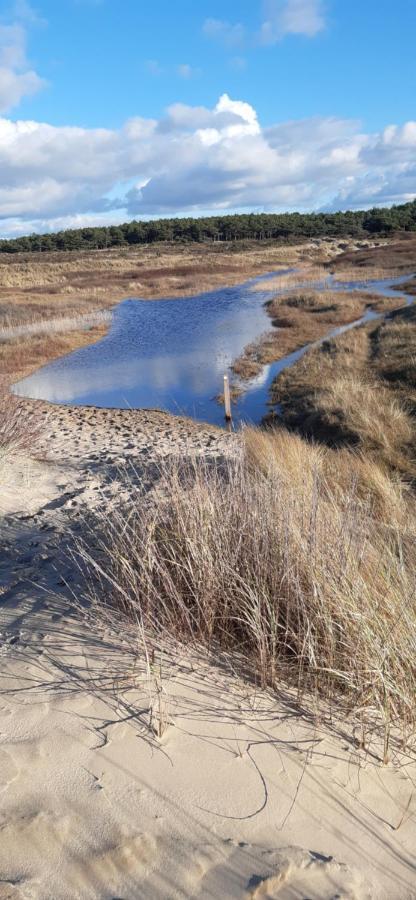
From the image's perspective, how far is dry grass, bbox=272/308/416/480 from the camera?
483 inches

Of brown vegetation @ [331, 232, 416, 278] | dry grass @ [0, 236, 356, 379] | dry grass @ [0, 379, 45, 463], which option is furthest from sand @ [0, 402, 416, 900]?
brown vegetation @ [331, 232, 416, 278]

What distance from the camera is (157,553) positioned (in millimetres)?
3824

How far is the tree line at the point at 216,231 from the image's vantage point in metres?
96.7

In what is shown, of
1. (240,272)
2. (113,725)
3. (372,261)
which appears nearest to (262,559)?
(113,725)

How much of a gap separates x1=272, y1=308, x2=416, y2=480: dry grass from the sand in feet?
27.9

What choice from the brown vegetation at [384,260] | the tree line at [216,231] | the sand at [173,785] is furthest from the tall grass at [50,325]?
the tree line at [216,231]

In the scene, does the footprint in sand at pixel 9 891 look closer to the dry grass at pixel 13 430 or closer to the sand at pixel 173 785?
the sand at pixel 173 785

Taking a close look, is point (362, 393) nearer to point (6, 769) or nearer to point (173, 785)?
point (173, 785)

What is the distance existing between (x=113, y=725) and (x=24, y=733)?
0.40 meters

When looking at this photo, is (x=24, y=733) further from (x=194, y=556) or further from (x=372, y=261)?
(x=372, y=261)

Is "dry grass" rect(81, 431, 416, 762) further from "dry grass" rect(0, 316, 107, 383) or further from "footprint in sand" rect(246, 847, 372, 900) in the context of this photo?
"dry grass" rect(0, 316, 107, 383)

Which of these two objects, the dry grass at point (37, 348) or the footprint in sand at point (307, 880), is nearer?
the footprint in sand at point (307, 880)

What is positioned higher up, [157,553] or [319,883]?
[157,553]

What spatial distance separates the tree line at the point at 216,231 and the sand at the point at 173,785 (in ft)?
326
